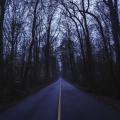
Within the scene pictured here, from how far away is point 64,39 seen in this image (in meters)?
66.1

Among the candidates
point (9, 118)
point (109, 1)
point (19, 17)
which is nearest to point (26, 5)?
point (19, 17)

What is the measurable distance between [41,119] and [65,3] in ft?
84.3

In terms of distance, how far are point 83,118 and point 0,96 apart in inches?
526

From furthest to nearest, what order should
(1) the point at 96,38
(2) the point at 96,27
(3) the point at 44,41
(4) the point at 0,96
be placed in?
1. (3) the point at 44,41
2. (1) the point at 96,38
3. (2) the point at 96,27
4. (4) the point at 0,96

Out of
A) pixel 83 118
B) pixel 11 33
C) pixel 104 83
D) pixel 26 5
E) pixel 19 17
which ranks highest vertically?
pixel 26 5

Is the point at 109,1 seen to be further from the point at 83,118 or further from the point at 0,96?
the point at 83,118

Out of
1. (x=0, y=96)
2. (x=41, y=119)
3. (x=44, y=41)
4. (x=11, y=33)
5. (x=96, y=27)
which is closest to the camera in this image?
(x=41, y=119)

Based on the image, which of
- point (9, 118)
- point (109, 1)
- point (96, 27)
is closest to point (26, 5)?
point (96, 27)

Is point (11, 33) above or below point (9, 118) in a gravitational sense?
above

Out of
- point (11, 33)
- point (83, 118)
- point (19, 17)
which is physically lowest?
point (83, 118)

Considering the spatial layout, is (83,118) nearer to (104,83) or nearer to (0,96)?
(0,96)

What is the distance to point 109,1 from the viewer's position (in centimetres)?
2519

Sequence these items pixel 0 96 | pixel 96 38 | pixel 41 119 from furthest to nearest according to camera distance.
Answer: pixel 96 38, pixel 0 96, pixel 41 119

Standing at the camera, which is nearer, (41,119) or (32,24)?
(41,119)
